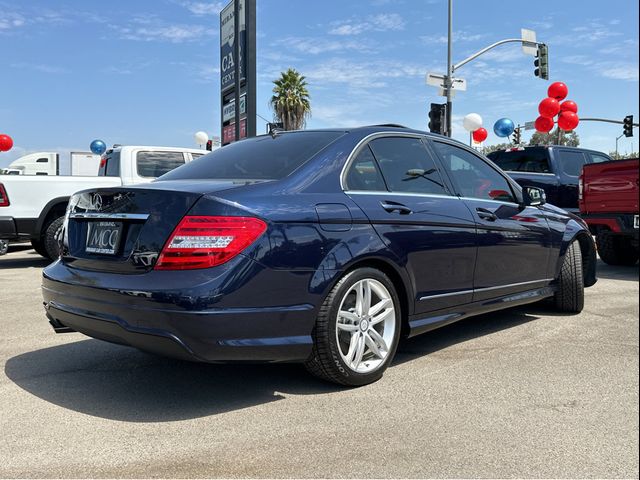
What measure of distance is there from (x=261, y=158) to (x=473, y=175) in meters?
1.69

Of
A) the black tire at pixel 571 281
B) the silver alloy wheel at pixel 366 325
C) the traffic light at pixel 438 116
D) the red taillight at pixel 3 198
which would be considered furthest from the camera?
the traffic light at pixel 438 116

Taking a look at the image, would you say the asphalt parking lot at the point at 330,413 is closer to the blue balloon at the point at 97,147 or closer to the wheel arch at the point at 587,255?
the wheel arch at the point at 587,255

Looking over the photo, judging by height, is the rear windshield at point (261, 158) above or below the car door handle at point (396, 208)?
above

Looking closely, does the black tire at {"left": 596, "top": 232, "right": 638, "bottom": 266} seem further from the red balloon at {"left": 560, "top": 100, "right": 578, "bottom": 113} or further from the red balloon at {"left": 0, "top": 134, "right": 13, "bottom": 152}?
the red balloon at {"left": 0, "top": 134, "right": 13, "bottom": 152}

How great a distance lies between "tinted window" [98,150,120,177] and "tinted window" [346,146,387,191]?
7.30m

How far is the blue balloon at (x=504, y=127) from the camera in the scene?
2520 cm

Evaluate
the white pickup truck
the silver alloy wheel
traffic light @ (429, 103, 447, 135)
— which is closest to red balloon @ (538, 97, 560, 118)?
traffic light @ (429, 103, 447, 135)

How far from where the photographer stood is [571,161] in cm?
1120

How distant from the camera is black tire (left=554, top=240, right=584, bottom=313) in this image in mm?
5191

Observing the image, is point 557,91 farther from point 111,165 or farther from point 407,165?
point 407,165

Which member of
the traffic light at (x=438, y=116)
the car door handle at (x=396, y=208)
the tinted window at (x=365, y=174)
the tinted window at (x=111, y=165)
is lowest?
the car door handle at (x=396, y=208)

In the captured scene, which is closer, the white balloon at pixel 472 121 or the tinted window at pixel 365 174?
the tinted window at pixel 365 174

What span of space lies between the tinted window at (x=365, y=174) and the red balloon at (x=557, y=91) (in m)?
20.3

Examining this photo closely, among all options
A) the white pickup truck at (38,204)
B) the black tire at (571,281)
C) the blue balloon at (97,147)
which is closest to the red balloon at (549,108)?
the white pickup truck at (38,204)
